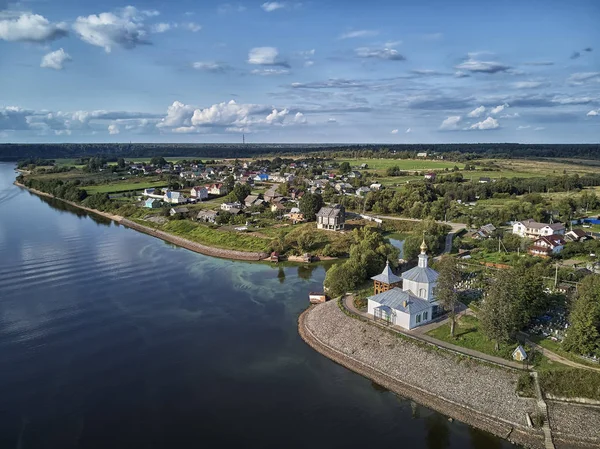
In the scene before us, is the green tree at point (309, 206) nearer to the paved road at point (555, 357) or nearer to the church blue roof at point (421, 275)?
the church blue roof at point (421, 275)

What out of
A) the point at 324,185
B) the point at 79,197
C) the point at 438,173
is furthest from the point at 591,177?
the point at 79,197

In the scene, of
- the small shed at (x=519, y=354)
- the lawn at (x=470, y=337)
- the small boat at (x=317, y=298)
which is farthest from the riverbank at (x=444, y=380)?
the small boat at (x=317, y=298)

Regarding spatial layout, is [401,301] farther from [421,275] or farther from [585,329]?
[585,329]

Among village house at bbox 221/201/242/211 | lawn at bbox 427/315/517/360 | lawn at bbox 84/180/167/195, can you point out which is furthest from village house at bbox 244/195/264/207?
lawn at bbox 427/315/517/360

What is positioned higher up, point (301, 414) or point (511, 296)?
point (511, 296)

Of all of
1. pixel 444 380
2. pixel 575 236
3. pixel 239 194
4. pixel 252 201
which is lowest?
pixel 444 380

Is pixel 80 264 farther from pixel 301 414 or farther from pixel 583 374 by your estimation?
pixel 583 374

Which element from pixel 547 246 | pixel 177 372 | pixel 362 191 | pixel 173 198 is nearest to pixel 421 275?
pixel 177 372
